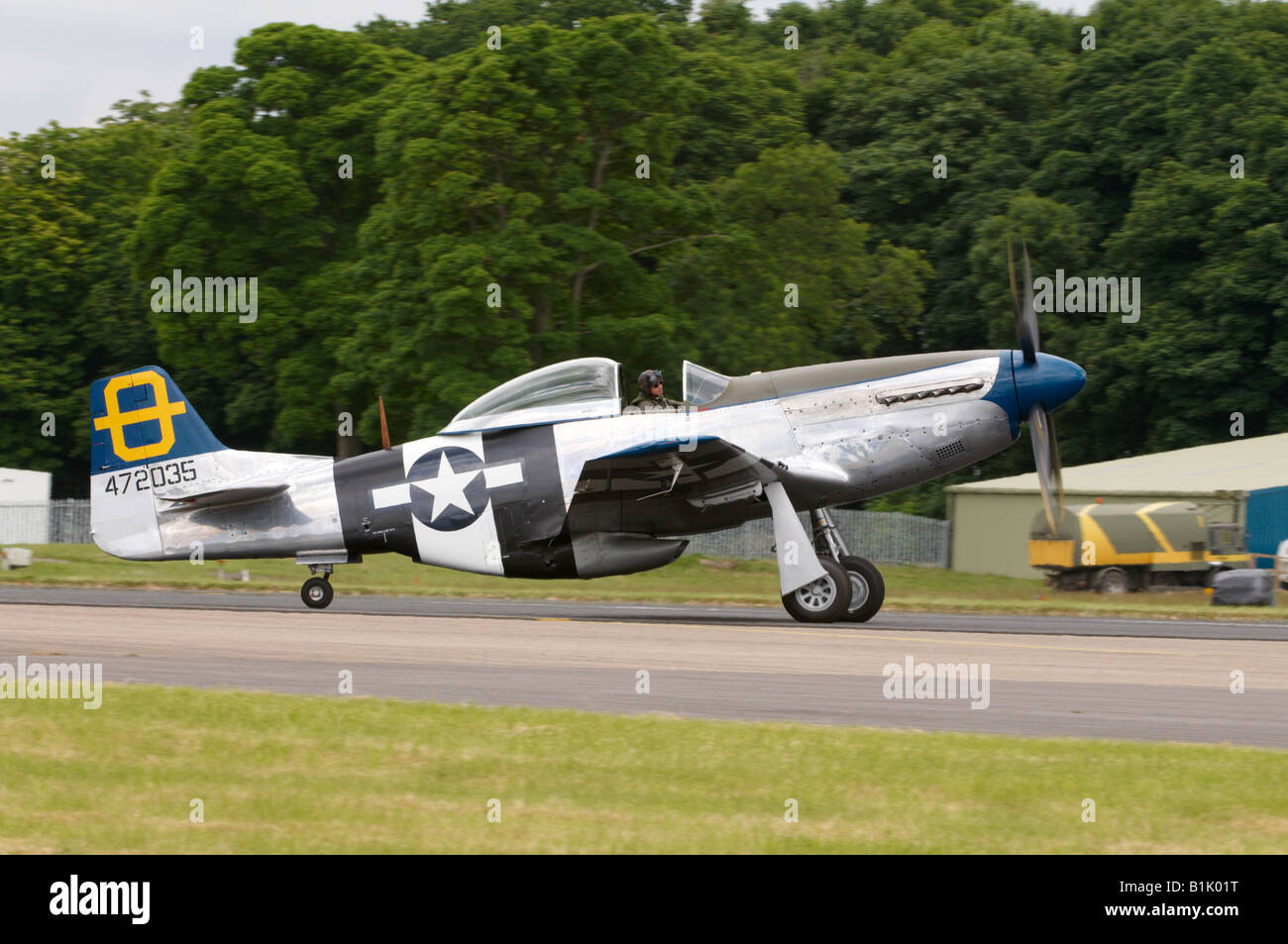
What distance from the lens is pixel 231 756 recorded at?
27.2 ft

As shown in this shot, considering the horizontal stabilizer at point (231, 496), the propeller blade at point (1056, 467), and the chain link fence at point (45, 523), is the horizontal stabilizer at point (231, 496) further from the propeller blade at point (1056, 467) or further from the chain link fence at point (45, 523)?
the chain link fence at point (45, 523)

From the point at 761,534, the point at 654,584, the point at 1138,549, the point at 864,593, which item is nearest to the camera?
the point at 864,593

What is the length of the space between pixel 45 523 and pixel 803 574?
32.4 metres

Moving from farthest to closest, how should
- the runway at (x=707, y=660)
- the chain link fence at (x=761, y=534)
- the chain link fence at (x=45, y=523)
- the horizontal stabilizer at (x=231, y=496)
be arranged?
the chain link fence at (x=45, y=523)
the chain link fence at (x=761, y=534)
the horizontal stabilizer at (x=231, y=496)
the runway at (x=707, y=660)

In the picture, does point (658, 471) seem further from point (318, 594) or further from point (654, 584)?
point (654, 584)

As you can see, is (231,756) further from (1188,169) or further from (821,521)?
(1188,169)

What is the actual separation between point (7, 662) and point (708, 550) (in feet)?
→ 90.5

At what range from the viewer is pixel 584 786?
7.72 m

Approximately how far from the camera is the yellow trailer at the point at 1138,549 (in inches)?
1150

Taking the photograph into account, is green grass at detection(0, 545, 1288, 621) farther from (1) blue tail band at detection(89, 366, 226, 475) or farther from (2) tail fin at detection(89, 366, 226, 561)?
(1) blue tail band at detection(89, 366, 226, 475)

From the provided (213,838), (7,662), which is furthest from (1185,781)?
(7,662)

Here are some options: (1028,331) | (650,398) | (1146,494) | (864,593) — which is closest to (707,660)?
(864,593)

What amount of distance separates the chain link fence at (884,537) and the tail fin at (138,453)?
21.9 m

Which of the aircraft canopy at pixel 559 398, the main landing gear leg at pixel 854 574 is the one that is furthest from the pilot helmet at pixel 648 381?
the main landing gear leg at pixel 854 574
